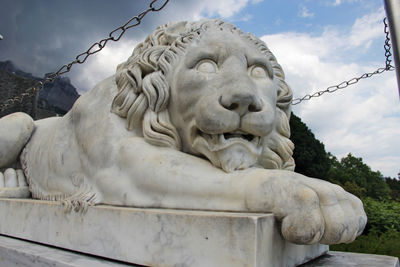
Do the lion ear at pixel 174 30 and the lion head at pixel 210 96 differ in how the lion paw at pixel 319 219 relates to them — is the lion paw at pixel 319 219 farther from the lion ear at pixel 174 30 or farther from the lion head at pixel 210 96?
the lion ear at pixel 174 30

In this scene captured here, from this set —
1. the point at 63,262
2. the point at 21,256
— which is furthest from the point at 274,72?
the point at 21,256

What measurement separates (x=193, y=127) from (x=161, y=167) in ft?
0.98

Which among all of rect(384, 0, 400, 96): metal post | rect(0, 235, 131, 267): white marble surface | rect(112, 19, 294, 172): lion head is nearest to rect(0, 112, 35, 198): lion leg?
rect(0, 235, 131, 267): white marble surface

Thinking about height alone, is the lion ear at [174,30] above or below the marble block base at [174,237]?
above

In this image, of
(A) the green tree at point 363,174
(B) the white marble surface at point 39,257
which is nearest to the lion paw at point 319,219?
(B) the white marble surface at point 39,257

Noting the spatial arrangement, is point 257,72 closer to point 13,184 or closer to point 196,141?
point 196,141

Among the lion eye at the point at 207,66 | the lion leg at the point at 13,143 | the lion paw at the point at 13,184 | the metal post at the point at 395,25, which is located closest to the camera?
the metal post at the point at 395,25

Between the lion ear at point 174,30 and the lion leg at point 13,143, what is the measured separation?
1.65 meters

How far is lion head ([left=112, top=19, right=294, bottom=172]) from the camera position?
5.78 feet

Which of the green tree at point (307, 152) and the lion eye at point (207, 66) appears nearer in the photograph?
the lion eye at point (207, 66)

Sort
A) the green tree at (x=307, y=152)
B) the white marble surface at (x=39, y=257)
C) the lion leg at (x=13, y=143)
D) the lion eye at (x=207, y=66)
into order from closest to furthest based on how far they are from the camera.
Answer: the white marble surface at (x=39, y=257)
the lion eye at (x=207, y=66)
the lion leg at (x=13, y=143)
the green tree at (x=307, y=152)

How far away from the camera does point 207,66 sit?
1951mm

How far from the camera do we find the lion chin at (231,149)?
5.68ft

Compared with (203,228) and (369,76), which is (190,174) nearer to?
(203,228)
